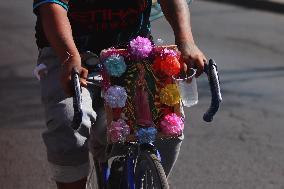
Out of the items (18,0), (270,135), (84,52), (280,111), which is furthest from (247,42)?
(84,52)

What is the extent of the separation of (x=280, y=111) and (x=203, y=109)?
688 millimetres

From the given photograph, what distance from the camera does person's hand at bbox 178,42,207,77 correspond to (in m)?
2.45

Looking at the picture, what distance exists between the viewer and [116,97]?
95.7 inches

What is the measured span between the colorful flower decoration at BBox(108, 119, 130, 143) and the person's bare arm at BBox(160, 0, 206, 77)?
1.13 ft

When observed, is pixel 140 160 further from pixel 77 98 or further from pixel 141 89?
pixel 77 98

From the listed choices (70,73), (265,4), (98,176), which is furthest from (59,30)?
(265,4)

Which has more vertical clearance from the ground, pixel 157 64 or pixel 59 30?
pixel 59 30

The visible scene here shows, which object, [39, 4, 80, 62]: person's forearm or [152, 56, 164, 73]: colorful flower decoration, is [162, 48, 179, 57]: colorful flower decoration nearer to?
[152, 56, 164, 73]: colorful flower decoration

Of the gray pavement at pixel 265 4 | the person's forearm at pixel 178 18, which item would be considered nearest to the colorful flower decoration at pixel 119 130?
the person's forearm at pixel 178 18

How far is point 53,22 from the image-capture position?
248 cm

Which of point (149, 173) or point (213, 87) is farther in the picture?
point (149, 173)

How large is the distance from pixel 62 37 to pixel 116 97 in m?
0.31

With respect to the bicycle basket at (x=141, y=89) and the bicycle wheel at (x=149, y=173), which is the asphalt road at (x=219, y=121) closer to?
the bicycle wheel at (x=149, y=173)

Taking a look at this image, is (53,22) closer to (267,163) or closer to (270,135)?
(267,163)
